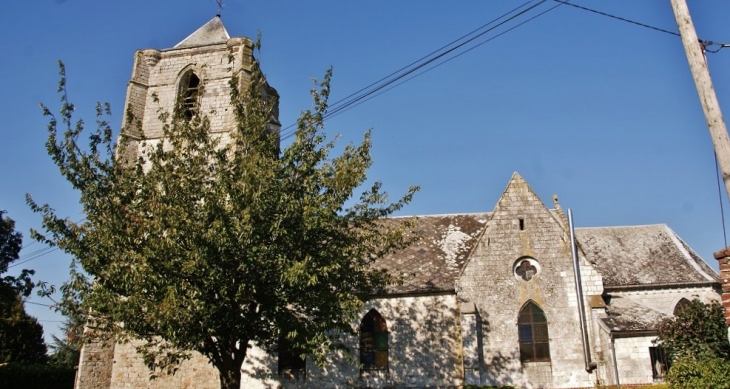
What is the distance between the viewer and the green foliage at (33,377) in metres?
27.3

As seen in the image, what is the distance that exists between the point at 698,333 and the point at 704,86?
35.7 ft

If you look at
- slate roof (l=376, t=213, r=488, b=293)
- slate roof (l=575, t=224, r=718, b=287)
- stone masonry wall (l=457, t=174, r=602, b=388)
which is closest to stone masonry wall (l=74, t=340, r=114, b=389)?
slate roof (l=376, t=213, r=488, b=293)

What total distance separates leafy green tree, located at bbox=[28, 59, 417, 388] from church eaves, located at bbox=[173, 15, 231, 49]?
12503mm

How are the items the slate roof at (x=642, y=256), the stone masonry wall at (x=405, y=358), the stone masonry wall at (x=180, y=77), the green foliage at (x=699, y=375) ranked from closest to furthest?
the green foliage at (x=699, y=375) < the stone masonry wall at (x=405, y=358) < the slate roof at (x=642, y=256) < the stone masonry wall at (x=180, y=77)

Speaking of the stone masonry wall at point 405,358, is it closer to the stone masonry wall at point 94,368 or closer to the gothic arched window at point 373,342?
the gothic arched window at point 373,342

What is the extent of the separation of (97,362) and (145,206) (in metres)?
10.2

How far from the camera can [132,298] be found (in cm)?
1361

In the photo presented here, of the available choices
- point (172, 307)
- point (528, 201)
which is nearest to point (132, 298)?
point (172, 307)

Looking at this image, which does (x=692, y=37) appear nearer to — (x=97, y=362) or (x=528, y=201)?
(x=528, y=201)

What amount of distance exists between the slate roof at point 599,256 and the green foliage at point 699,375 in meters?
8.07

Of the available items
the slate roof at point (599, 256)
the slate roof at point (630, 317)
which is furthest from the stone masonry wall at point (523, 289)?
the slate roof at point (599, 256)

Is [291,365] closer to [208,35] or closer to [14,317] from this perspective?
[208,35]

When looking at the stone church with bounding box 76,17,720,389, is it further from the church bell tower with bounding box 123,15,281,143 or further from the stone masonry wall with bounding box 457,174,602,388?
the church bell tower with bounding box 123,15,281,143

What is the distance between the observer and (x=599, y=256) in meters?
24.5
